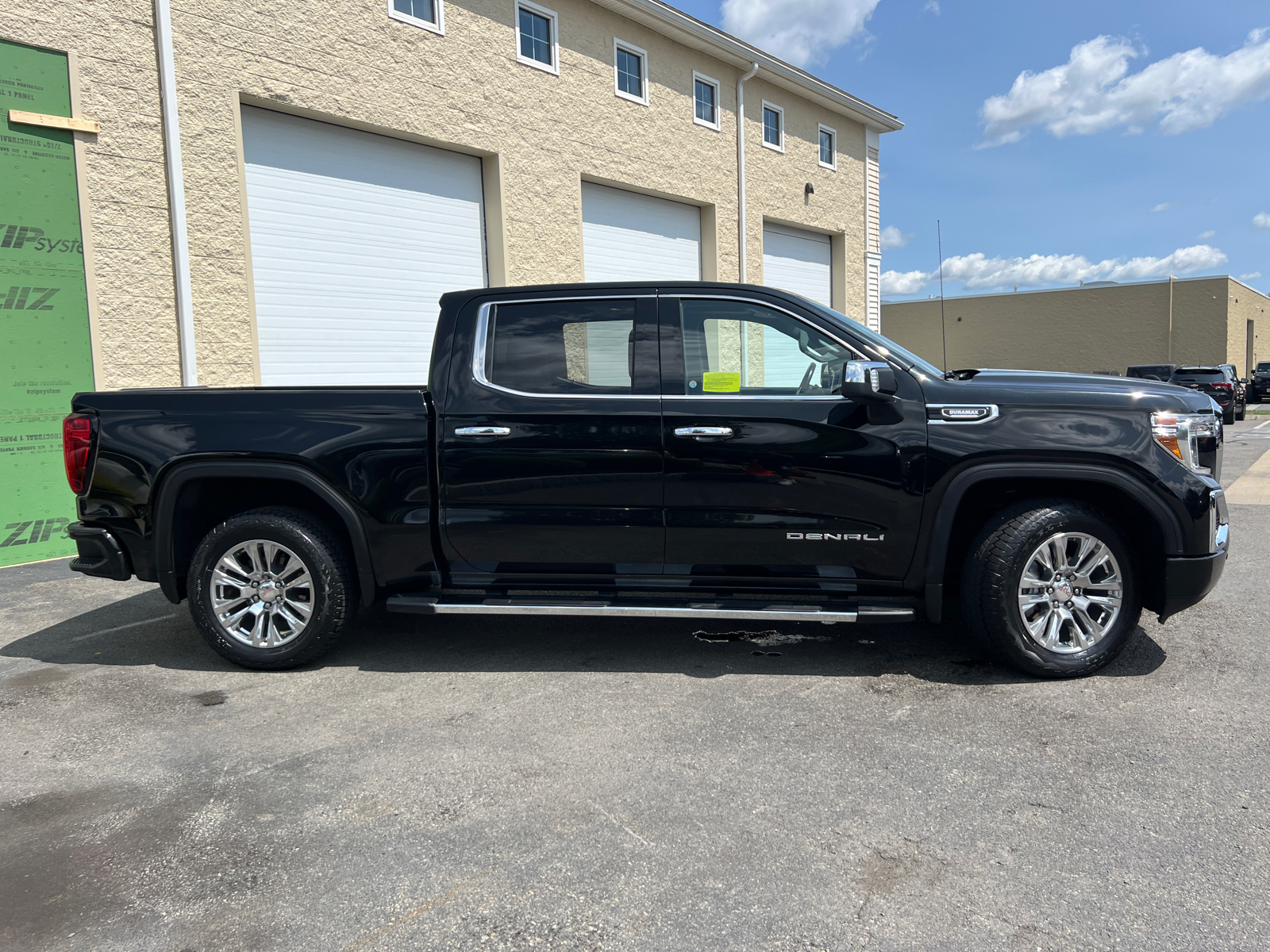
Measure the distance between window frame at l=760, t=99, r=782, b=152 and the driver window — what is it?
12.9 metres

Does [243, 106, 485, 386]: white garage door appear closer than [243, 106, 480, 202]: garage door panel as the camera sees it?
No

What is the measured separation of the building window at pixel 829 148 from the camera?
17.9 m

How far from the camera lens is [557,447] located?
4.29m

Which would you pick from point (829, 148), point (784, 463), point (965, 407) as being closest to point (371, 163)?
point (784, 463)

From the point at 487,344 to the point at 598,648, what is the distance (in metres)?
1.81

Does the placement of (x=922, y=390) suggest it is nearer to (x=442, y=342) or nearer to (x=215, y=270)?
(x=442, y=342)

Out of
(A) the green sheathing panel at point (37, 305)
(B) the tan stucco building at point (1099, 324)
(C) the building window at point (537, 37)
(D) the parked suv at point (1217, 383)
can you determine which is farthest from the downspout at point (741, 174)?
(B) the tan stucco building at point (1099, 324)

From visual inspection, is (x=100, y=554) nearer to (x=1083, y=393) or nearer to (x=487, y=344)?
(x=487, y=344)

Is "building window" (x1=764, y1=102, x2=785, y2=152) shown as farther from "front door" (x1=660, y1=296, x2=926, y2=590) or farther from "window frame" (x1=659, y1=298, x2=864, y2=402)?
"front door" (x1=660, y1=296, x2=926, y2=590)

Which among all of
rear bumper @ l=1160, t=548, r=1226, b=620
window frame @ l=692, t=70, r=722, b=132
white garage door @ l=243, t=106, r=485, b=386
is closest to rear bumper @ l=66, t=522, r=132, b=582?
white garage door @ l=243, t=106, r=485, b=386

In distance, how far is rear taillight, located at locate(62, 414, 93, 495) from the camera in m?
4.51

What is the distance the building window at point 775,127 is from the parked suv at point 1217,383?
13.9 m

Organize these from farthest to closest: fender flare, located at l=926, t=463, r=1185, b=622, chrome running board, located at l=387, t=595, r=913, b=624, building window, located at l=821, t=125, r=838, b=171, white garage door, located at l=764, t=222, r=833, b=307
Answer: building window, located at l=821, t=125, r=838, b=171 < white garage door, located at l=764, t=222, r=833, b=307 < chrome running board, located at l=387, t=595, r=913, b=624 < fender flare, located at l=926, t=463, r=1185, b=622

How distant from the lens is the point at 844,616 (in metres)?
4.03
